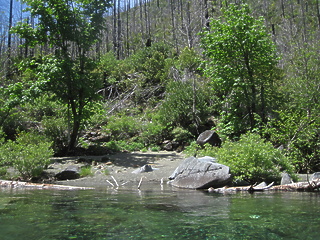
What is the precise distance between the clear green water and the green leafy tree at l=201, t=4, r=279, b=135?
9081mm

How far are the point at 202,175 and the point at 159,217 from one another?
510cm

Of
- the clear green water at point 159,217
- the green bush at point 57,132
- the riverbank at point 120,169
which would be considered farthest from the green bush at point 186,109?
the clear green water at point 159,217

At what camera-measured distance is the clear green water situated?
4.54m

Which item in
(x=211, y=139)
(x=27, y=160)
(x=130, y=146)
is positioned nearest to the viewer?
(x=27, y=160)

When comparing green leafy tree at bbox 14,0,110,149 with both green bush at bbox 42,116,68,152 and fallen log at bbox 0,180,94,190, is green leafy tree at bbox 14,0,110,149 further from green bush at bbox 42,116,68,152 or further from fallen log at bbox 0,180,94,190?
fallen log at bbox 0,180,94,190

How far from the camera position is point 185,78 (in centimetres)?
2308

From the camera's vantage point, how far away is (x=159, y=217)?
567 cm

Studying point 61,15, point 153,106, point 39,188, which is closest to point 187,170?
point 39,188

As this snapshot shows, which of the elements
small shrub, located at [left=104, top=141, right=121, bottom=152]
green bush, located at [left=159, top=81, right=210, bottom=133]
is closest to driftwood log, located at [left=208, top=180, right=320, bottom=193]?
small shrub, located at [left=104, top=141, right=121, bottom=152]

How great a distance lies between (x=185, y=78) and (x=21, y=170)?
44.5 feet

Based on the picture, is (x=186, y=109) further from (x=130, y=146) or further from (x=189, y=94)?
(x=130, y=146)

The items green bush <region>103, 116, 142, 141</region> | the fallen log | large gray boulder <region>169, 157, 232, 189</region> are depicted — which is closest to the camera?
the fallen log

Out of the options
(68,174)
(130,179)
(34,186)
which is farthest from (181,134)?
(34,186)

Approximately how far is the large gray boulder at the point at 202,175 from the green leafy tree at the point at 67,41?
823cm
